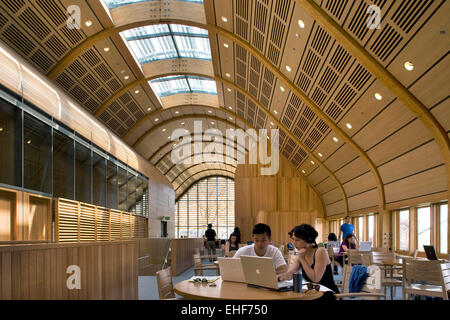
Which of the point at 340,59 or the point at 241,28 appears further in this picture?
the point at 241,28

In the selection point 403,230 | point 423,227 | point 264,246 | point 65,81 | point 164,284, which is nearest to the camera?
point 164,284

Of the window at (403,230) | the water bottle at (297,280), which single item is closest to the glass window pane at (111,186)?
the window at (403,230)

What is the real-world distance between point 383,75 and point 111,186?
1019cm

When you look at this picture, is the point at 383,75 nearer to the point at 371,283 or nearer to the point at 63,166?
the point at 371,283

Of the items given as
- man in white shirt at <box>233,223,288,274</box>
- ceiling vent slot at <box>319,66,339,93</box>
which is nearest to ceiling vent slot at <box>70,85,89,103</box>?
ceiling vent slot at <box>319,66,339,93</box>

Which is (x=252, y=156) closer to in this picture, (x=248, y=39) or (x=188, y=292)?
(x=248, y=39)

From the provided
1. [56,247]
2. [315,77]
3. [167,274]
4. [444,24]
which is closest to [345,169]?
A: [315,77]

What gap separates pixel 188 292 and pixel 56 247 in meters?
1.27

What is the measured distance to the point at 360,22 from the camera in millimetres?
8922

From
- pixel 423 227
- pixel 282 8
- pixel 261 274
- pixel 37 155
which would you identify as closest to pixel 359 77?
pixel 282 8

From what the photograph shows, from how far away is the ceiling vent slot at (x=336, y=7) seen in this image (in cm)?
893

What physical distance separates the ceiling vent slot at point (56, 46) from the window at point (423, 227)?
36.9ft

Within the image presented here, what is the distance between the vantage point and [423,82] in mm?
8797

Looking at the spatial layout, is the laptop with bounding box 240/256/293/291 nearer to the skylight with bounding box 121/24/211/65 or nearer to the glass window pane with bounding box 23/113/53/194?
the glass window pane with bounding box 23/113/53/194
